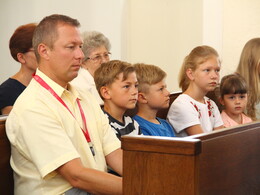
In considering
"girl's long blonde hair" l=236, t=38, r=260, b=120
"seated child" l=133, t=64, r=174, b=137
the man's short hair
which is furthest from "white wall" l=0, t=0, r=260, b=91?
the man's short hair

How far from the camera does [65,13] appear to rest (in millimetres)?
6219

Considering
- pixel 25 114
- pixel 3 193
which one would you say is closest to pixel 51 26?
pixel 25 114

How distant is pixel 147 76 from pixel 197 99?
57cm

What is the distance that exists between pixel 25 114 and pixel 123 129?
0.85 metres

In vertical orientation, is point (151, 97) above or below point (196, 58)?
below

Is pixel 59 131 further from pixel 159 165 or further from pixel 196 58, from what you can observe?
pixel 196 58

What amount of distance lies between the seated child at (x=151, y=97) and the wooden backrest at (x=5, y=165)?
109 centimetres

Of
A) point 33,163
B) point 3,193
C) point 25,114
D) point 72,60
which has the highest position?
point 72,60

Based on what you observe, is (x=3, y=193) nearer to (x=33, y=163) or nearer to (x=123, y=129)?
(x=33, y=163)

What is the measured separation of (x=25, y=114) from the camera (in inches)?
99.5

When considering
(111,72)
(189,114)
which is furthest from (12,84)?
(189,114)

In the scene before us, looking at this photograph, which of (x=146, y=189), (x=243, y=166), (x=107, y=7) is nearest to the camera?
(x=146, y=189)

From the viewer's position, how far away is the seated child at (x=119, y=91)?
329cm

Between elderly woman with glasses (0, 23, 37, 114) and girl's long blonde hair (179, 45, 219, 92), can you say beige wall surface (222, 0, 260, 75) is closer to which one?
girl's long blonde hair (179, 45, 219, 92)
